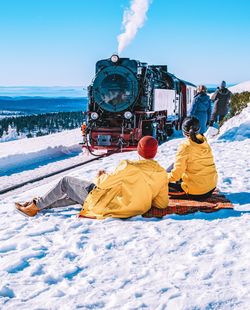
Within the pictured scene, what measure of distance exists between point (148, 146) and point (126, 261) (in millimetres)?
1814

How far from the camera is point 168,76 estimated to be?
19062mm

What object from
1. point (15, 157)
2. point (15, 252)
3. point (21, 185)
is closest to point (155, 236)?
point (15, 252)

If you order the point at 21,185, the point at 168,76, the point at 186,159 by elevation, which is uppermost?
the point at 168,76

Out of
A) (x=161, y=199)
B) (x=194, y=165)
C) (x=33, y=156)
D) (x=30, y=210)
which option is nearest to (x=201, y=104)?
(x=194, y=165)

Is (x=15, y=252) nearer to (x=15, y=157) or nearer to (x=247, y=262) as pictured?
(x=247, y=262)

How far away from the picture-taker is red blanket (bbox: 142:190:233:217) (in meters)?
5.81

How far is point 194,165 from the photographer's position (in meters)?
6.32

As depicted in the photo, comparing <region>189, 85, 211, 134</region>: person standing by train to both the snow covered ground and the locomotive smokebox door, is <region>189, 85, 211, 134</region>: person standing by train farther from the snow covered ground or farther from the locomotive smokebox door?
the snow covered ground

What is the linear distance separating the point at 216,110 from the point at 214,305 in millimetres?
13485

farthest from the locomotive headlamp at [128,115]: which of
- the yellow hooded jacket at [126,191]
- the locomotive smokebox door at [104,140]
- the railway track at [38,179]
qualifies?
the yellow hooded jacket at [126,191]

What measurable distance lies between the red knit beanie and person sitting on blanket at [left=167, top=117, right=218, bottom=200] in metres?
0.78

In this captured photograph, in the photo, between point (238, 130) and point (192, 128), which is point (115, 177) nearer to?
point (192, 128)

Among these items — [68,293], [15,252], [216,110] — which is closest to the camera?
[68,293]

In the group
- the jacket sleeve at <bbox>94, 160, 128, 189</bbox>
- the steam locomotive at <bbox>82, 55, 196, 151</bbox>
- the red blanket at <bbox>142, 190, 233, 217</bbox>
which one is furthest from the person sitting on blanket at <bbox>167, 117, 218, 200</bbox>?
the steam locomotive at <bbox>82, 55, 196, 151</bbox>
